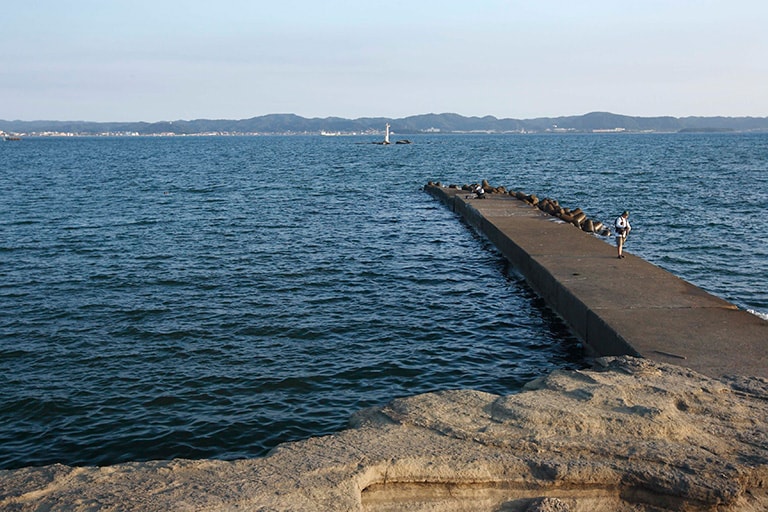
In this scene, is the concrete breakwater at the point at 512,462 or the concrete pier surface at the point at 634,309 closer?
the concrete breakwater at the point at 512,462

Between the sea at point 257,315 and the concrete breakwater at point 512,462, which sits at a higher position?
the concrete breakwater at point 512,462

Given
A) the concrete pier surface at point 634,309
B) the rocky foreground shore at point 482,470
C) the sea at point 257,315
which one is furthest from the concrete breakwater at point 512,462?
the sea at point 257,315

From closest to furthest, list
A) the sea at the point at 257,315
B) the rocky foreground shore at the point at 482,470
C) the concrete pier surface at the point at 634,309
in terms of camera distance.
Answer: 1. the rocky foreground shore at the point at 482,470
2. the sea at the point at 257,315
3. the concrete pier surface at the point at 634,309

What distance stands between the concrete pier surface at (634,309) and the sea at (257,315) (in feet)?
2.20

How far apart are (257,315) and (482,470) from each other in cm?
868

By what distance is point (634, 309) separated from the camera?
41.7 ft

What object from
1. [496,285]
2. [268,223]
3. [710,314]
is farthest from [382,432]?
[268,223]

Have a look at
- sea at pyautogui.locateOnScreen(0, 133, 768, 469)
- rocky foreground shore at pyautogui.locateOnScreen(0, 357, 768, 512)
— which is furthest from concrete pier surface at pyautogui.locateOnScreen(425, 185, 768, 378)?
rocky foreground shore at pyautogui.locateOnScreen(0, 357, 768, 512)

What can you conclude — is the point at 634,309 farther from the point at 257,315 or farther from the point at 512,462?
the point at 257,315

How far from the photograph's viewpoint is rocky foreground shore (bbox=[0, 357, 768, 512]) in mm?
6387

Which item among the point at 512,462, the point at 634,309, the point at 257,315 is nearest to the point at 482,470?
the point at 512,462

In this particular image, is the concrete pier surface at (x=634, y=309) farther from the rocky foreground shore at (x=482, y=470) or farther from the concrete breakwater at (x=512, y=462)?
the rocky foreground shore at (x=482, y=470)

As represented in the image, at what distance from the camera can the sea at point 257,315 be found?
32.6ft

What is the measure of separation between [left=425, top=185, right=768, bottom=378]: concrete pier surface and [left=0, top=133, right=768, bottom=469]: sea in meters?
0.67
